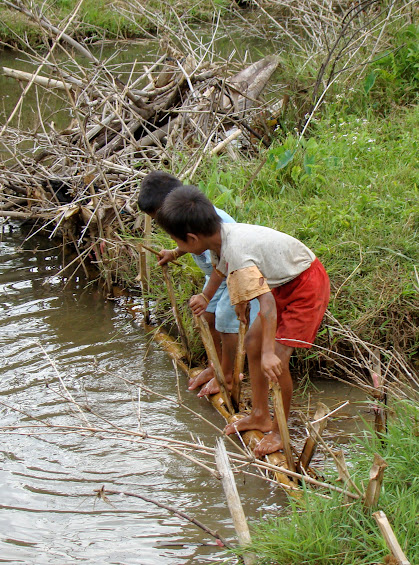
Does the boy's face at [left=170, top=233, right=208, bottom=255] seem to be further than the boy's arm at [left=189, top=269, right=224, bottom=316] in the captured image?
No

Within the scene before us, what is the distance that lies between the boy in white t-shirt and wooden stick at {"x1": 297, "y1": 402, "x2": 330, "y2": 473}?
25 cm

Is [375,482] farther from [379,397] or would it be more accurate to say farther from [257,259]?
[257,259]

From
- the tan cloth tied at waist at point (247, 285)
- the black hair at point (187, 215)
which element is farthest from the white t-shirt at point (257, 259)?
the black hair at point (187, 215)

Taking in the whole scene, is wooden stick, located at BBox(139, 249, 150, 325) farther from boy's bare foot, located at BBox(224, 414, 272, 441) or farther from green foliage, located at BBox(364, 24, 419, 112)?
green foliage, located at BBox(364, 24, 419, 112)

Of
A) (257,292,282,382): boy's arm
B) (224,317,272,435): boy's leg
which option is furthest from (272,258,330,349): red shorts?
(257,292,282,382): boy's arm

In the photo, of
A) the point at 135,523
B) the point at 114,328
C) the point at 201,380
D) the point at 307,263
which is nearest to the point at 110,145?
the point at 114,328

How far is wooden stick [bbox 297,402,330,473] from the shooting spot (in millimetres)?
2447

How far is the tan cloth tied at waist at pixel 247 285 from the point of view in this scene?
8.86ft

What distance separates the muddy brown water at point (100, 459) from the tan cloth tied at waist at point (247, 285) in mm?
685

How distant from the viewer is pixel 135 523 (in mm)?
2701

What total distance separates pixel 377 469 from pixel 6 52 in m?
15.5

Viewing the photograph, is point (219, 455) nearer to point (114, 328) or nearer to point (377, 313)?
point (377, 313)

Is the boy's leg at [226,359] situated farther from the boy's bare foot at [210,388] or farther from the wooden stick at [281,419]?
the wooden stick at [281,419]

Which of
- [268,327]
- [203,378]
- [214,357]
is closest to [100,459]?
[214,357]
